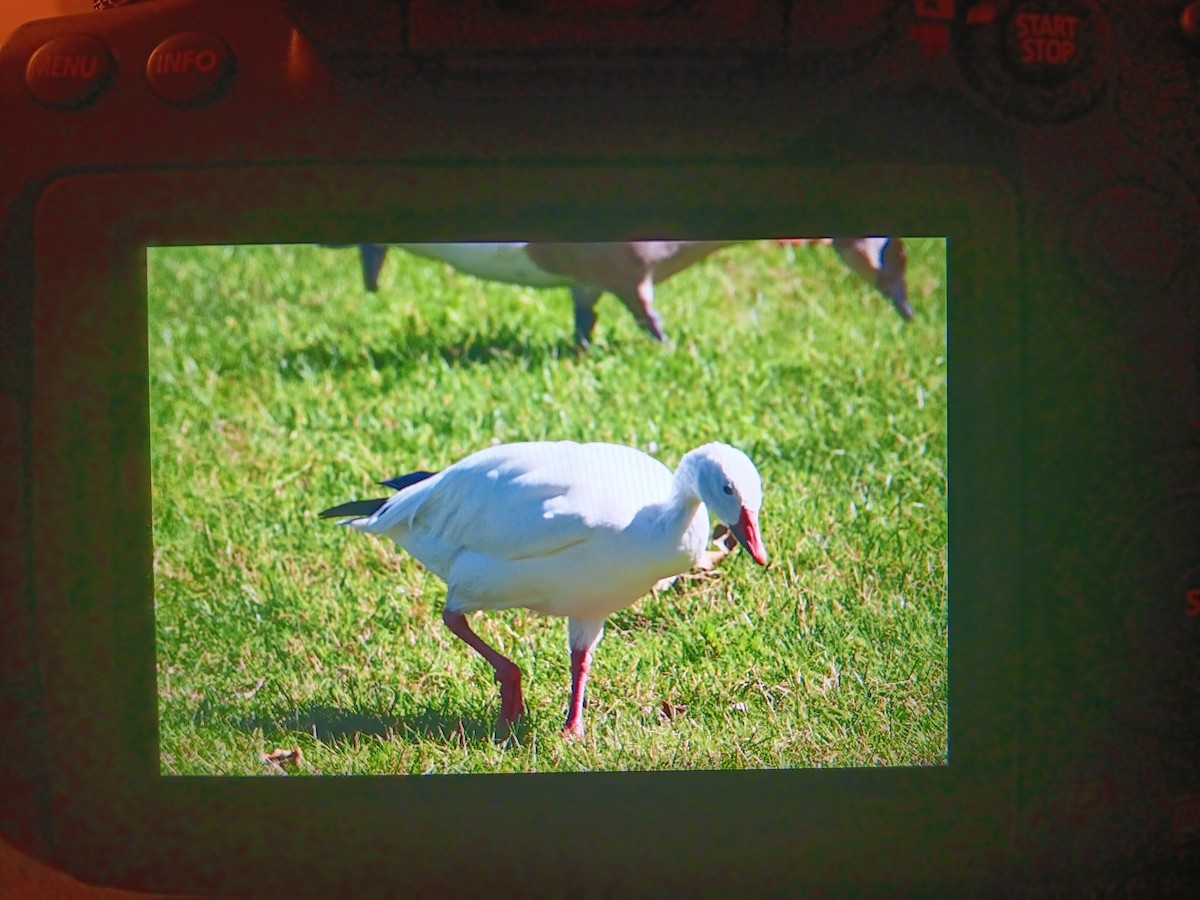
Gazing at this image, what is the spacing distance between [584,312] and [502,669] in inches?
33.2

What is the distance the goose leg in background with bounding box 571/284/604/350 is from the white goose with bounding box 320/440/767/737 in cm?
51

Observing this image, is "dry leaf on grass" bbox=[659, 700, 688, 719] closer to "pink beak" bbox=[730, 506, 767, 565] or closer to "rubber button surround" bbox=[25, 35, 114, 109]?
"pink beak" bbox=[730, 506, 767, 565]

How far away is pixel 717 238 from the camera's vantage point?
598mm

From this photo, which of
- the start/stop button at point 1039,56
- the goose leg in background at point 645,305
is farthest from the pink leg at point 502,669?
the goose leg in background at point 645,305

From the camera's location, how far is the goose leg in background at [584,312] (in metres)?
1.47

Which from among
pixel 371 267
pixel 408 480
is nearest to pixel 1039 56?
pixel 408 480

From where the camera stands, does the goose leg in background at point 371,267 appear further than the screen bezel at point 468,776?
Yes

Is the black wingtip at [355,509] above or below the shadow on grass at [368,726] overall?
above

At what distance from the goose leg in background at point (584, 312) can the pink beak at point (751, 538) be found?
0.61 metres

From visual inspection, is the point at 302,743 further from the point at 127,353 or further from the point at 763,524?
the point at 763,524

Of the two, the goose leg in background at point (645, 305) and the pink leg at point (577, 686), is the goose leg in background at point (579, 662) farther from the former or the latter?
the goose leg in background at point (645, 305)

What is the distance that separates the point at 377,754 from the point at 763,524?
1.05 ft

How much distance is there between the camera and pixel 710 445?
868 millimetres

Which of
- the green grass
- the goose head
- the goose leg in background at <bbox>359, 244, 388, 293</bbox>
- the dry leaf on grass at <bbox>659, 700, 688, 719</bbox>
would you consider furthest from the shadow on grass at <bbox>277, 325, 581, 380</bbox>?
the dry leaf on grass at <bbox>659, 700, 688, 719</bbox>
